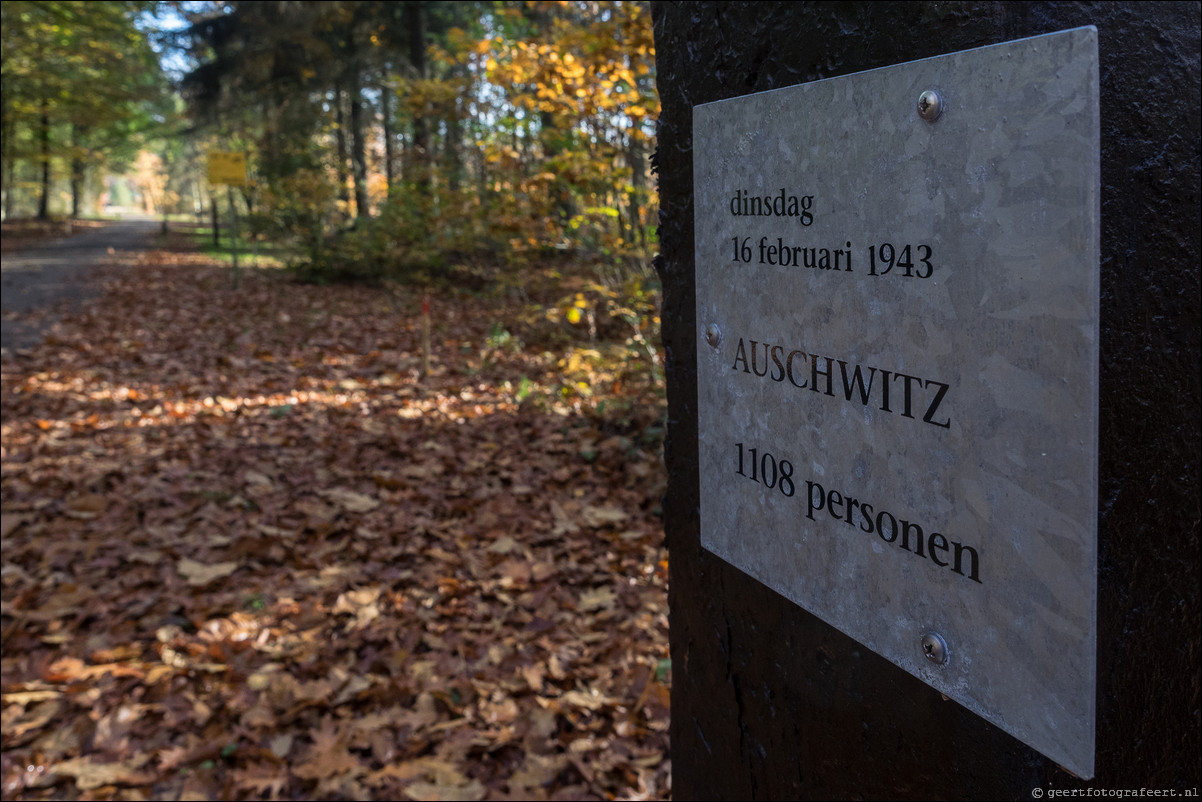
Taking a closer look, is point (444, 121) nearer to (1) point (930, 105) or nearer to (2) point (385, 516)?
(2) point (385, 516)

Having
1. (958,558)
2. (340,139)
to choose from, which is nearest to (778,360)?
(958,558)

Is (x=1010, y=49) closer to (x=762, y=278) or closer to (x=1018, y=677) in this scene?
(x=762, y=278)

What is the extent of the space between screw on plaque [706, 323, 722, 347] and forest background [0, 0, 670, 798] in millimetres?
1988

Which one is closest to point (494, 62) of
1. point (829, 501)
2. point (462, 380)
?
point (462, 380)

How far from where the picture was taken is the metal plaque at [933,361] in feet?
2.72

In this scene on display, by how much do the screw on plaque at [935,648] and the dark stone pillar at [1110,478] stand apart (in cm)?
11

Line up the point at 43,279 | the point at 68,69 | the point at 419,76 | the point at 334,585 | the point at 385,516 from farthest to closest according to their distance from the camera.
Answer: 1. the point at 68,69
2. the point at 43,279
3. the point at 419,76
4. the point at 385,516
5. the point at 334,585

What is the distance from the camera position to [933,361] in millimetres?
969

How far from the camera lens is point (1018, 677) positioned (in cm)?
90

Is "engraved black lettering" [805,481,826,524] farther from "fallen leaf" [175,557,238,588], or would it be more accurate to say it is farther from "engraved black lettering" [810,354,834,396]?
"fallen leaf" [175,557,238,588]

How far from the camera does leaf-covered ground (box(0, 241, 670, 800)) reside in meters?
2.97

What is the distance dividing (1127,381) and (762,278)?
496 millimetres

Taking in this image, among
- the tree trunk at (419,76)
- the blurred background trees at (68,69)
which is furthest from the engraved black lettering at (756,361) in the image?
the blurred background trees at (68,69)

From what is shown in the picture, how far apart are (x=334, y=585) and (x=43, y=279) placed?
56.3 ft
